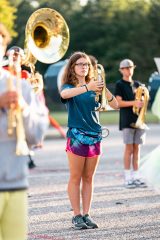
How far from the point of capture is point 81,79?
8.53 meters

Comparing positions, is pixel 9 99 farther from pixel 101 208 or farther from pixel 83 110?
pixel 101 208

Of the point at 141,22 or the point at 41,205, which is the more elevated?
the point at 141,22

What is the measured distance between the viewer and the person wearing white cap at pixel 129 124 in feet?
39.2

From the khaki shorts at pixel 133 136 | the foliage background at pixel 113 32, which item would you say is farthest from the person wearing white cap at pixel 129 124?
the foliage background at pixel 113 32

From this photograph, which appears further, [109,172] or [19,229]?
[109,172]

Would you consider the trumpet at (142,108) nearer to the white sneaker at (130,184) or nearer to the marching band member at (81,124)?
the white sneaker at (130,184)

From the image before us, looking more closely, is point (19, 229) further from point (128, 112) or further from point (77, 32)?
point (77, 32)

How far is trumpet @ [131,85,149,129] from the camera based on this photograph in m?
11.7

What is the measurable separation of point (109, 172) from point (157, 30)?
64810 millimetres

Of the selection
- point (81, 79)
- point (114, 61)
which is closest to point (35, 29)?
point (81, 79)

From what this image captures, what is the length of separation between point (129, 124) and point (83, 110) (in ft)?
12.2

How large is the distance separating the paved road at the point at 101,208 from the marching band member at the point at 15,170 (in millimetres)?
3107

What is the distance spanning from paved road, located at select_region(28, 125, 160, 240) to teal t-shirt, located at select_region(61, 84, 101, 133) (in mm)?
994

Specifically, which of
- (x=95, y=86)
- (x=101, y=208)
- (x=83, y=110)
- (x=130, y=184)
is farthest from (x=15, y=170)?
(x=130, y=184)
